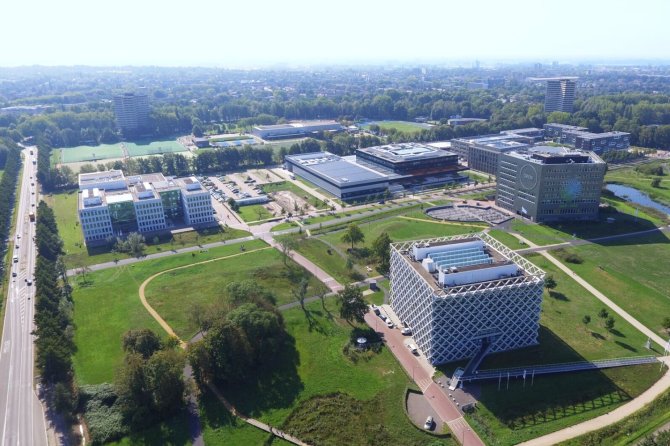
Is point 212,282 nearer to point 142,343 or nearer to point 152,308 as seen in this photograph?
point 152,308

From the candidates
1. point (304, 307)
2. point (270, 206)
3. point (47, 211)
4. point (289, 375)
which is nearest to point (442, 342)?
point (289, 375)

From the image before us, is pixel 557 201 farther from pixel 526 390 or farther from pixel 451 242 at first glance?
pixel 526 390

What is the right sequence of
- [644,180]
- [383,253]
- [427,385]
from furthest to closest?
1. [644,180]
2. [383,253]
3. [427,385]

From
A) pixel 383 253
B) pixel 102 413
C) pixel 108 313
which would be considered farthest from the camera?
pixel 383 253

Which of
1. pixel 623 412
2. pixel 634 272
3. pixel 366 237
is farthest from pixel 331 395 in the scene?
pixel 634 272

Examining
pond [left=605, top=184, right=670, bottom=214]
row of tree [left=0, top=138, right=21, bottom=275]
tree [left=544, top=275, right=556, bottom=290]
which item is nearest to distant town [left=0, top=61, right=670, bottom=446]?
row of tree [left=0, top=138, right=21, bottom=275]

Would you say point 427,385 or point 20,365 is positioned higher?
point 427,385
